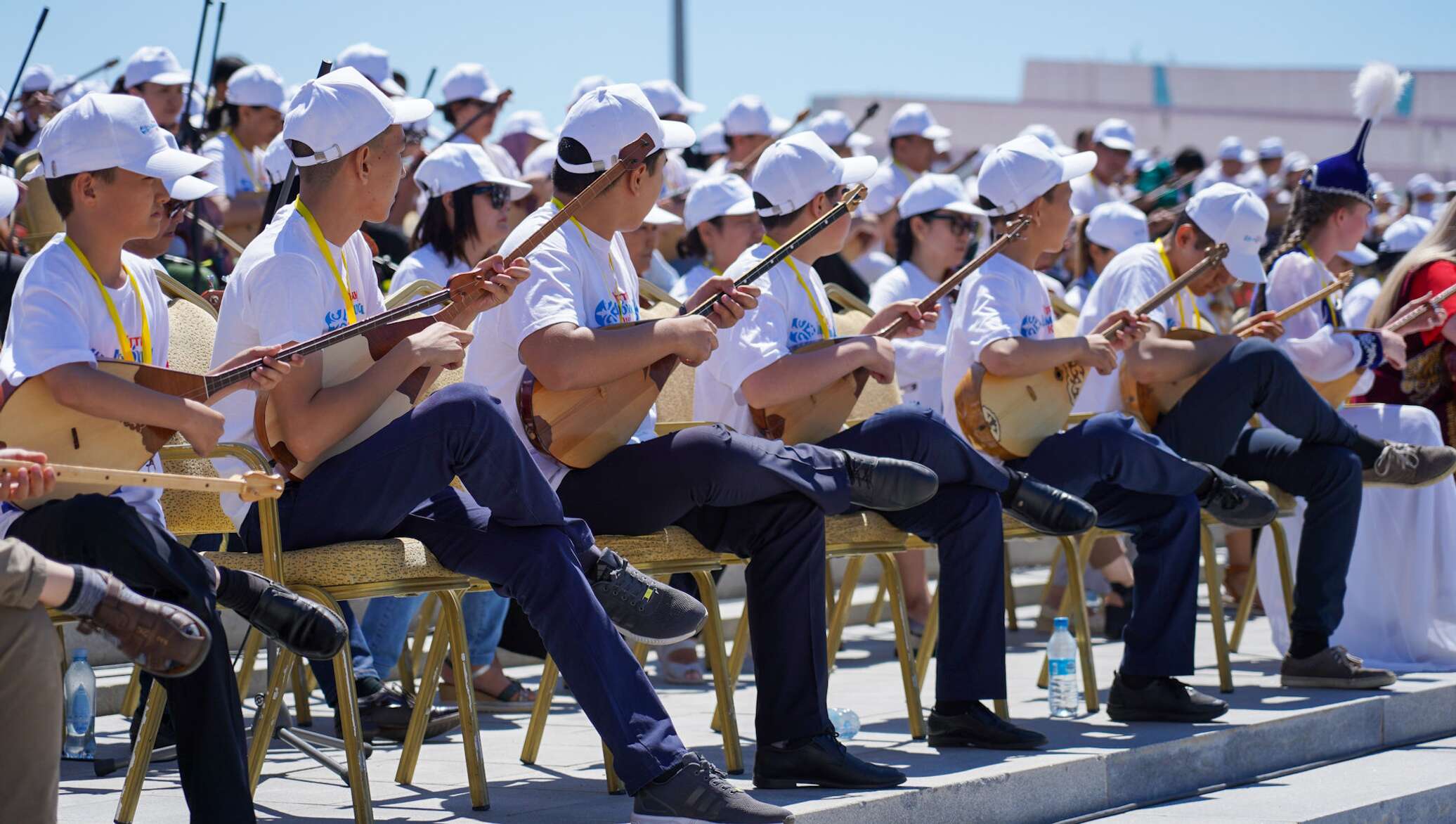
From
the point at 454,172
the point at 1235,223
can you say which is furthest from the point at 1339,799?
the point at 454,172

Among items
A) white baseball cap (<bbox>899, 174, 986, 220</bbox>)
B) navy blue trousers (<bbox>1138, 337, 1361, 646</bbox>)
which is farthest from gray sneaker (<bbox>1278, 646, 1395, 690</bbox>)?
white baseball cap (<bbox>899, 174, 986, 220</bbox>)

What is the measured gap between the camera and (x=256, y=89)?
8.14 metres

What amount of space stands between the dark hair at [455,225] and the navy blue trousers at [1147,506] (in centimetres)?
204

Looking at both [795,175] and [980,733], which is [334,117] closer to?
[795,175]

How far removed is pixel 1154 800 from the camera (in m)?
5.09

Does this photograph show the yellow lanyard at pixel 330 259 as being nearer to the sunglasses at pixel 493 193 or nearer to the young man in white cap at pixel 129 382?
the young man in white cap at pixel 129 382

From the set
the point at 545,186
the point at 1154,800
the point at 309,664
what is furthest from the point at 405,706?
the point at 545,186

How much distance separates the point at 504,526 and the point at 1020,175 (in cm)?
256

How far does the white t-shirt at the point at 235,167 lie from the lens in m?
8.02

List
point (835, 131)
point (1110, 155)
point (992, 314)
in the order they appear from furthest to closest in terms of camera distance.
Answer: point (1110, 155) < point (835, 131) < point (992, 314)

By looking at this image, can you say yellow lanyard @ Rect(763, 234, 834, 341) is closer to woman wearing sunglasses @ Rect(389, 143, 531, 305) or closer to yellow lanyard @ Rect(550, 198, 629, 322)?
yellow lanyard @ Rect(550, 198, 629, 322)

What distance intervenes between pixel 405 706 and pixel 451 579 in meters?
1.37

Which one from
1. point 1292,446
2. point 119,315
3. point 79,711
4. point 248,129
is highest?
point 248,129

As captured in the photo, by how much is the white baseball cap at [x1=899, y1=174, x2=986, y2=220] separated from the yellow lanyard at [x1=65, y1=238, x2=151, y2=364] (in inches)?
156
